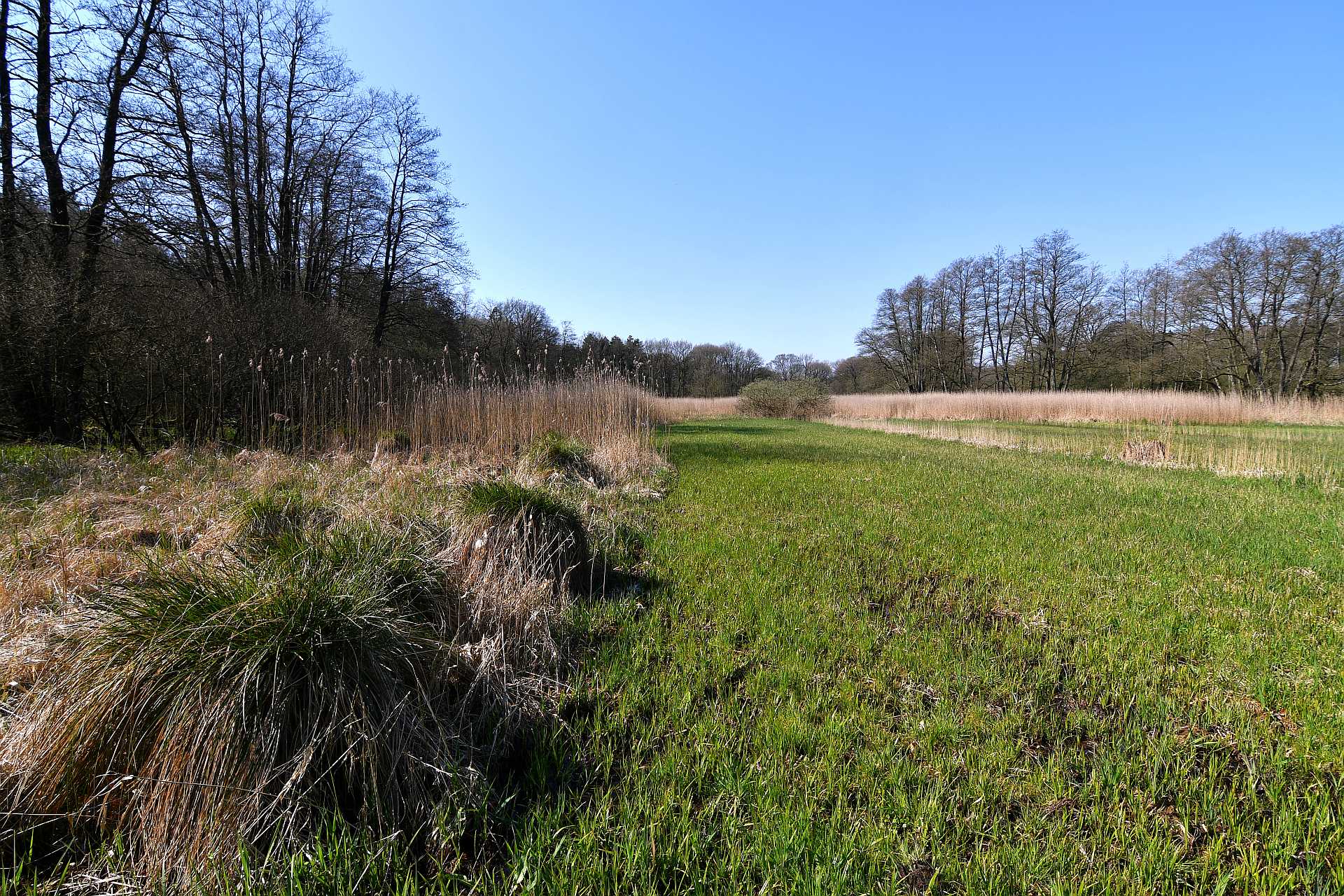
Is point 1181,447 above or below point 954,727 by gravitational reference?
above

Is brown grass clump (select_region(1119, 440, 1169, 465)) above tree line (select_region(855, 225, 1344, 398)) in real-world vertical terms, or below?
below

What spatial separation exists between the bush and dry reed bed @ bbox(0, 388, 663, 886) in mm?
26973

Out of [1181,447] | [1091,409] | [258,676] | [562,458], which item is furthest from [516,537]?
[1091,409]

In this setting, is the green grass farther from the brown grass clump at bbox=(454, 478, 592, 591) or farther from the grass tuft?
the grass tuft

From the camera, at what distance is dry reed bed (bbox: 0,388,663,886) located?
1.17m

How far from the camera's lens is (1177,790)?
1.46 meters

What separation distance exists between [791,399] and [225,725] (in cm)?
2845

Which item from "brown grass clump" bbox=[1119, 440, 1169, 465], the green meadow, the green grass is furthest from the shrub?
"brown grass clump" bbox=[1119, 440, 1169, 465]

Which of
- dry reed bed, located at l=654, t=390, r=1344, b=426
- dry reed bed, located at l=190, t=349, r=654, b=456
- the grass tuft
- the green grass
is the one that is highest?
dry reed bed, located at l=654, t=390, r=1344, b=426

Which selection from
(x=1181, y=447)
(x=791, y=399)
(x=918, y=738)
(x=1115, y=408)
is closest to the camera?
(x=918, y=738)

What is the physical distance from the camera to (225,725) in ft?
3.92

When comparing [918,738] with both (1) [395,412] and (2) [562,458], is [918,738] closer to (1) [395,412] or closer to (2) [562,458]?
(2) [562,458]

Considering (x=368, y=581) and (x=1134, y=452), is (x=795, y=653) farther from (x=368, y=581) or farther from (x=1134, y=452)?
(x=1134, y=452)

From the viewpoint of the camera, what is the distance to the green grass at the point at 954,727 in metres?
1.24
